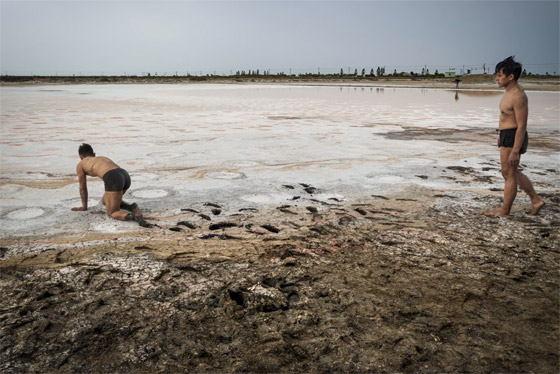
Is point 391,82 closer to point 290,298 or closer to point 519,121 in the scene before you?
point 519,121

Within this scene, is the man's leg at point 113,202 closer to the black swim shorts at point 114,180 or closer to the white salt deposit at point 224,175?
the black swim shorts at point 114,180

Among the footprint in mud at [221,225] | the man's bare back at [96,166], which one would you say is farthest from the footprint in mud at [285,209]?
the man's bare back at [96,166]

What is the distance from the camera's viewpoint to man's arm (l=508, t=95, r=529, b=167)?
3.61 metres

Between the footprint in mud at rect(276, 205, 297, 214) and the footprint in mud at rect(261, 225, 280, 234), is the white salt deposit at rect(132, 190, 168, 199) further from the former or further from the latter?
the footprint in mud at rect(261, 225, 280, 234)

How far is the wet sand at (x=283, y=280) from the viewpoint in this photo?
6.77 feet

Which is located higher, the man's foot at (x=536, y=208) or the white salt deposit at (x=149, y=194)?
the man's foot at (x=536, y=208)

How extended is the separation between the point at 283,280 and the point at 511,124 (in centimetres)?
258

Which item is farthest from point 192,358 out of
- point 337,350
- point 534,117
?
point 534,117

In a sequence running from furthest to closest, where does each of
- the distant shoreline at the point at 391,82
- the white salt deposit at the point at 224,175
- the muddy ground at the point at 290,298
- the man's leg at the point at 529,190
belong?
the distant shoreline at the point at 391,82
the white salt deposit at the point at 224,175
the man's leg at the point at 529,190
the muddy ground at the point at 290,298

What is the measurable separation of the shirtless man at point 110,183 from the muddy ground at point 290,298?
46 centimetres

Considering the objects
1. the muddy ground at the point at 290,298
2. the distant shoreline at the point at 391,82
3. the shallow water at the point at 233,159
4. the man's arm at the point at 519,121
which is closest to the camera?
the muddy ground at the point at 290,298

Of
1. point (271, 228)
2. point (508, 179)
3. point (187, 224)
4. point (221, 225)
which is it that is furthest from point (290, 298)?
point (508, 179)

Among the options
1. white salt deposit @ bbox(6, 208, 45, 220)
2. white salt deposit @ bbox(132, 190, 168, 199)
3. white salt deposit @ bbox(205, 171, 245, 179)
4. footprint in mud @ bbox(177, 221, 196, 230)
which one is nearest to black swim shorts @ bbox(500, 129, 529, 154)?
footprint in mud @ bbox(177, 221, 196, 230)

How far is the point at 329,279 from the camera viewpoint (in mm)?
2785
